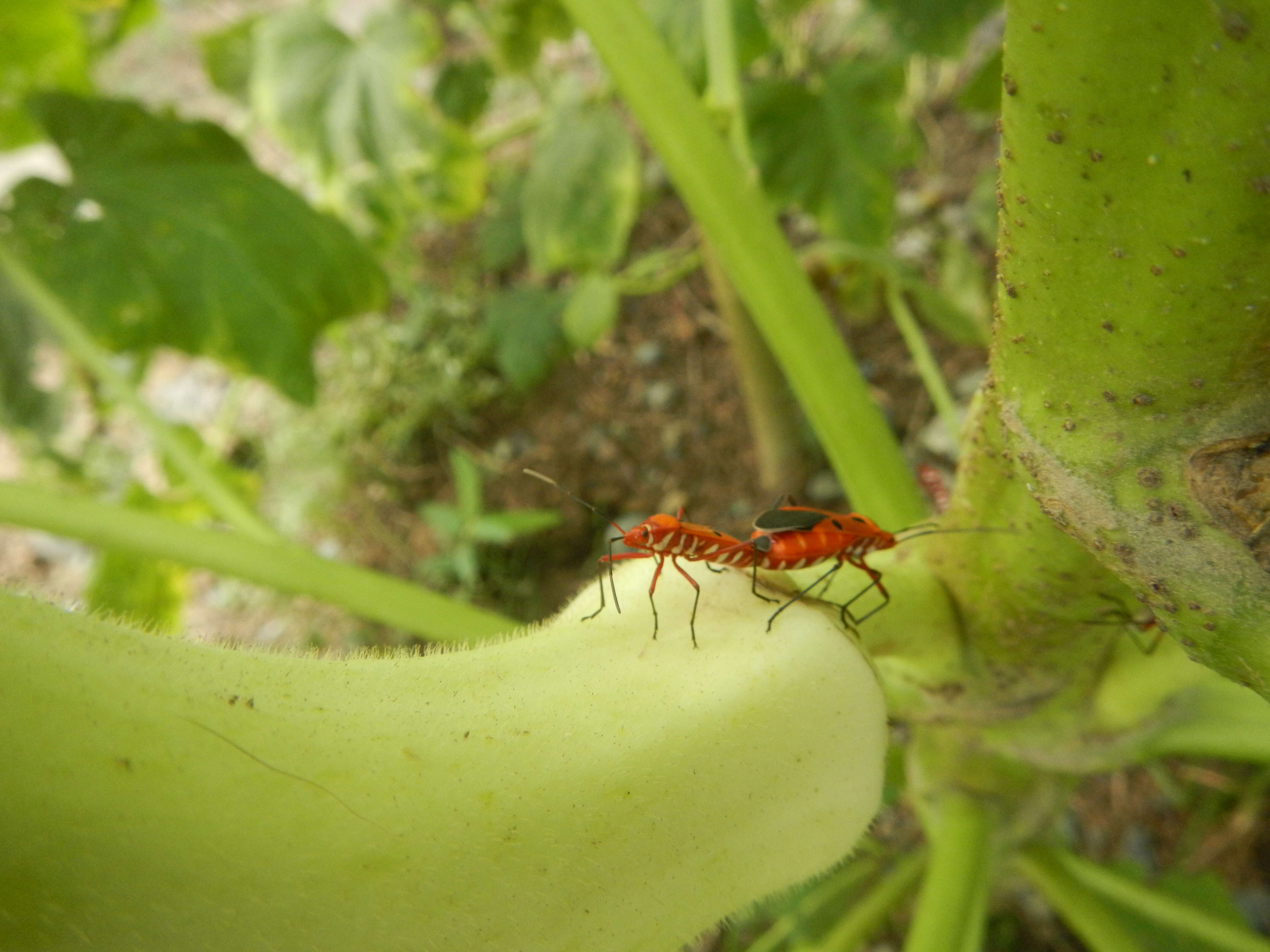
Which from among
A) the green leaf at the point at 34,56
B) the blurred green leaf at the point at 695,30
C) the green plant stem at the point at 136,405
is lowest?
the green plant stem at the point at 136,405

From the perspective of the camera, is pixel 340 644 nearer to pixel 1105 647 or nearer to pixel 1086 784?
pixel 1086 784

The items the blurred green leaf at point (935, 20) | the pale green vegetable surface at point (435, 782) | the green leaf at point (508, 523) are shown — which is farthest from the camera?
the green leaf at point (508, 523)

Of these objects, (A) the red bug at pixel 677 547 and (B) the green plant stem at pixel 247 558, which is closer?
(A) the red bug at pixel 677 547

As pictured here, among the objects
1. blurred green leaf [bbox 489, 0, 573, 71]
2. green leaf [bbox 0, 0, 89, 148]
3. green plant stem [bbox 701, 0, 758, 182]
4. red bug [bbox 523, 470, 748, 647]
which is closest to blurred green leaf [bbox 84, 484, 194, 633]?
green leaf [bbox 0, 0, 89, 148]

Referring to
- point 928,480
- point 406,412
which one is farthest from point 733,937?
point 406,412

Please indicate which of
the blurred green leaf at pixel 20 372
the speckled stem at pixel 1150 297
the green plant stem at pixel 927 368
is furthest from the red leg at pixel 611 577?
the blurred green leaf at pixel 20 372

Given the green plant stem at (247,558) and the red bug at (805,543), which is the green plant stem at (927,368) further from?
the green plant stem at (247,558)

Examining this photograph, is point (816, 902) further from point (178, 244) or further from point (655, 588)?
point (178, 244)
